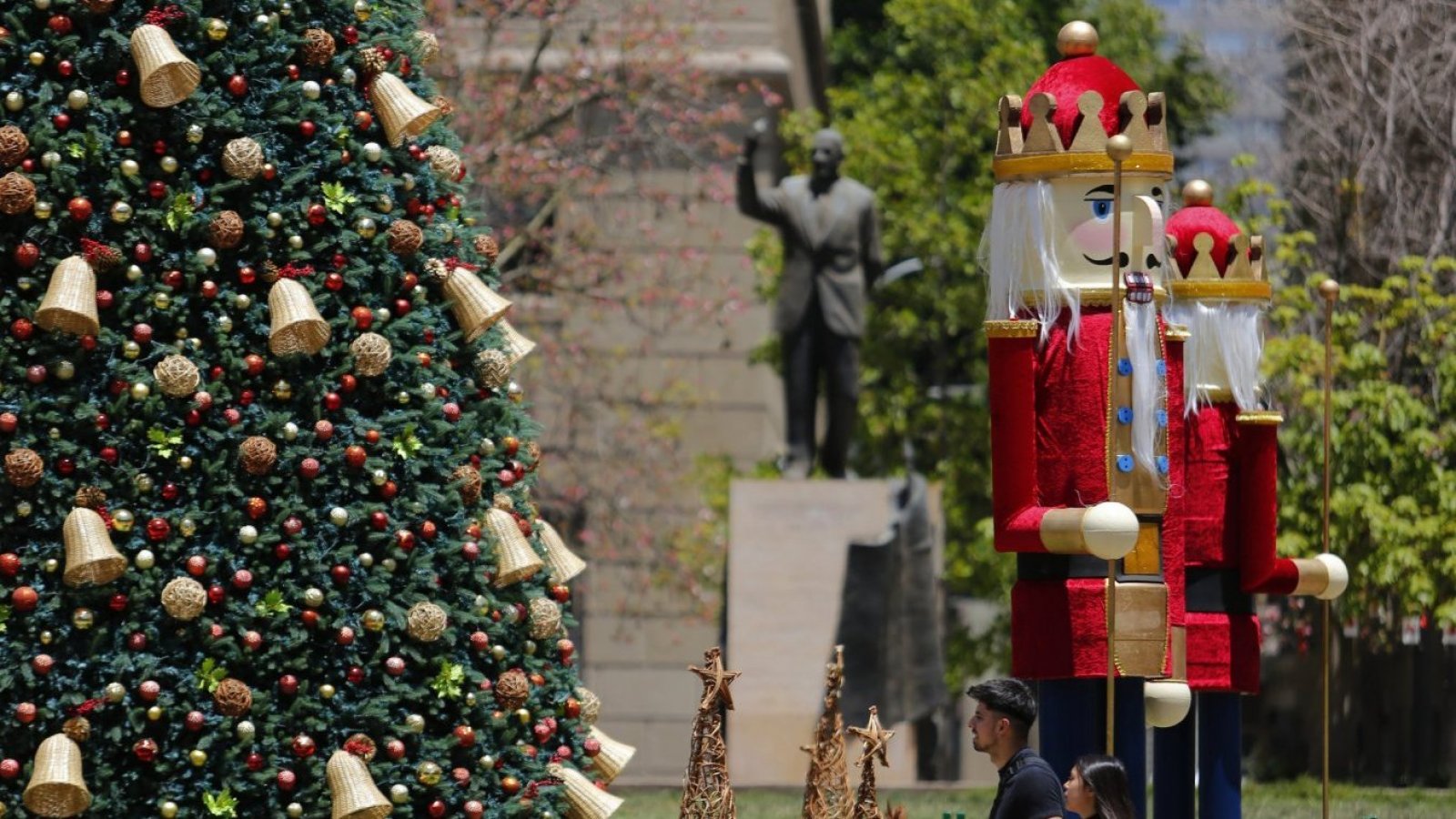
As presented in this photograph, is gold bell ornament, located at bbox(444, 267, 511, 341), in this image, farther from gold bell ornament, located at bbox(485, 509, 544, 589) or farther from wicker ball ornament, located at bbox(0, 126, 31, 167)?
wicker ball ornament, located at bbox(0, 126, 31, 167)

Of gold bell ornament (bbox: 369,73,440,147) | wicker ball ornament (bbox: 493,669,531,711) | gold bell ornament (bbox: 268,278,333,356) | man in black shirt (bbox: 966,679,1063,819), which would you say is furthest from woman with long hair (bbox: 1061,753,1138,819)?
gold bell ornament (bbox: 369,73,440,147)

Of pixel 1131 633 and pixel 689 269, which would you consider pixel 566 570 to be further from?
pixel 689 269

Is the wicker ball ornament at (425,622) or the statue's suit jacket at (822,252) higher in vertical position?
the statue's suit jacket at (822,252)

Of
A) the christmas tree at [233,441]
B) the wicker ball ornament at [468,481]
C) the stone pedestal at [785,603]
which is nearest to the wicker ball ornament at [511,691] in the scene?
the christmas tree at [233,441]

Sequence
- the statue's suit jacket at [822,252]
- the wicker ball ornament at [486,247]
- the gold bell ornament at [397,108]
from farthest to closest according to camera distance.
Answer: the statue's suit jacket at [822,252], the wicker ball ornament at [486,247], the gold bell ornament at [397,108]

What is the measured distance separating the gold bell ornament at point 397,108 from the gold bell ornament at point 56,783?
226 centimetres

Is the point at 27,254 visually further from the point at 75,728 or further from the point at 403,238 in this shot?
the point at 75,728

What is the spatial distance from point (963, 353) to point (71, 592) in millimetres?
19454

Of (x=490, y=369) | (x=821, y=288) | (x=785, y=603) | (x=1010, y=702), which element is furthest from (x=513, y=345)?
(x=821, y=288)

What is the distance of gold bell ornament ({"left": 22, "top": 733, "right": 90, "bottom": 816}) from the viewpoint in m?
7.41

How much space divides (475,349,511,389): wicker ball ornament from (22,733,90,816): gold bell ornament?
190 cm

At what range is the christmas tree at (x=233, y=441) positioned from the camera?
758 centimetres

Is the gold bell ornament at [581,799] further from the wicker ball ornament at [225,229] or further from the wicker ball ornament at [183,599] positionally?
the wicker ball ornament at [225,229]

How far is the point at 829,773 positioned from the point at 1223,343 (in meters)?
2.34
